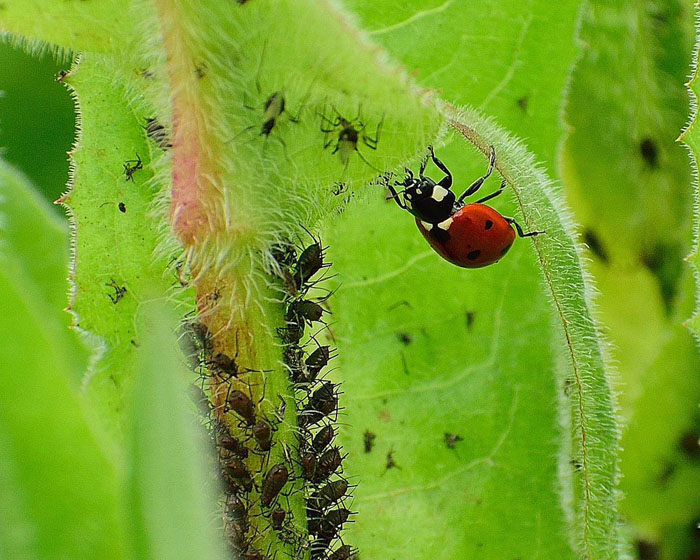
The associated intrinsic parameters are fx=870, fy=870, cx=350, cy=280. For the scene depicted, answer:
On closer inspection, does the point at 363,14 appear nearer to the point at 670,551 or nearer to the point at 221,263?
the point at 221,263

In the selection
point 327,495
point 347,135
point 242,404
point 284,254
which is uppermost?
point 347,135

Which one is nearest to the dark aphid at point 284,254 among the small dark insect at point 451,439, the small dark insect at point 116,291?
the small dark insect at point 116,291

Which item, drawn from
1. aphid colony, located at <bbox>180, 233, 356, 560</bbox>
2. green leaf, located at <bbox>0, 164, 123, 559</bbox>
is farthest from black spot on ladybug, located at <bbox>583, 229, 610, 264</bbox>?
green leaf, located at <bbox>0, 164, 123, 559</bbox>

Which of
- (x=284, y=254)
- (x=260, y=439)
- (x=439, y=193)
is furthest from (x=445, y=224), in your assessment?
(x=260, y=439)

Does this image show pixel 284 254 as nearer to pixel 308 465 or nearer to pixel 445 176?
pixel 308 465

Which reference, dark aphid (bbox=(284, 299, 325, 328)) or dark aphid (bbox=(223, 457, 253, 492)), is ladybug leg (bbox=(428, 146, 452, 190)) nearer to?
dark aphid (bbox=(284, 299, 325, 328))
